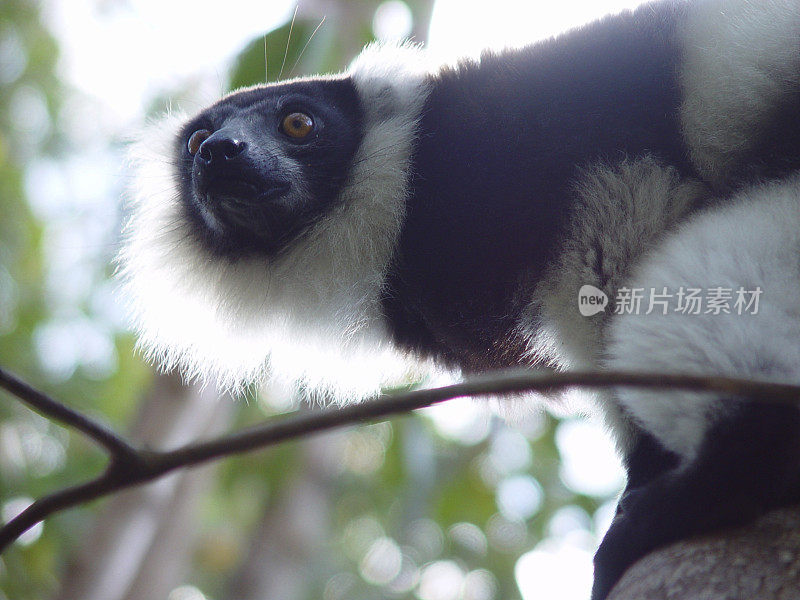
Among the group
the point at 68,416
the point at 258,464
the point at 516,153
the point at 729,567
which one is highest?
the point at 68,416

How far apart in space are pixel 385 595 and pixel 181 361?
749 cm

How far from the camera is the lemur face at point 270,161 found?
2.80 metres

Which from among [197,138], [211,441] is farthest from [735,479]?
[197,138]

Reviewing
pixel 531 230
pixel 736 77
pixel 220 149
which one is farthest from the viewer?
pixel 220 149

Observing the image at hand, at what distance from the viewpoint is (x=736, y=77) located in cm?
219

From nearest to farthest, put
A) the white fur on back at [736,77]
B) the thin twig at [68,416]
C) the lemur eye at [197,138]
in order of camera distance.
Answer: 1. the thin twig at [68,416]
2. the white fur on back at [736,77]
3. the lemur eye at [197,138]

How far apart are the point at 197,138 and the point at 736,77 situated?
2045 millimetres

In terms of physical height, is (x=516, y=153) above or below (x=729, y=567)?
above

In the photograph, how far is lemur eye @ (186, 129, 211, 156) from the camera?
10.4 feet

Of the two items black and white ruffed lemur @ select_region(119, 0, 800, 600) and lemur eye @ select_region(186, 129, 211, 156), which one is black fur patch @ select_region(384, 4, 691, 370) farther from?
lemur eye @ select_region(186, 129, 211, 156)

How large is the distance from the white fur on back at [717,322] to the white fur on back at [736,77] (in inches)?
10.1

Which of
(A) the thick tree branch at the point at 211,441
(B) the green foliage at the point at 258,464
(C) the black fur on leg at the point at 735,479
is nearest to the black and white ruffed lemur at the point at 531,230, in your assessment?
(C) the black fur on leg at the point at 735,479

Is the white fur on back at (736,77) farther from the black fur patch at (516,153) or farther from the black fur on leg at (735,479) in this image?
the black fur on leg at (735,479)

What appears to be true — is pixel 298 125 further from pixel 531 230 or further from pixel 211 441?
pixel 211 441
